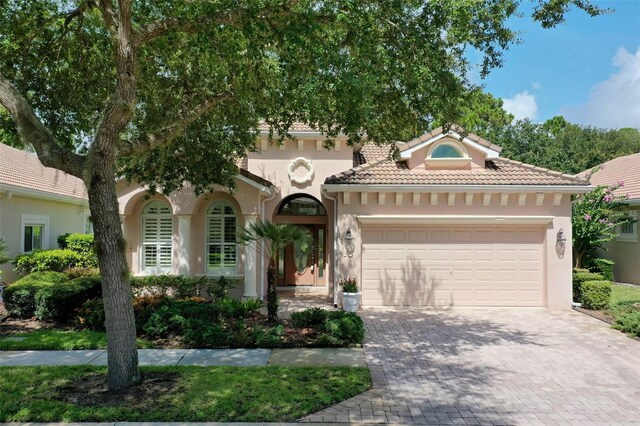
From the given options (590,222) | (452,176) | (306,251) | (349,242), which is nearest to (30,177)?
(306,251)

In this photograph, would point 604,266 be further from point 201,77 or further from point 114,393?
point 114,393

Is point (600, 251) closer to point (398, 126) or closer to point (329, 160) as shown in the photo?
point (329, 160)

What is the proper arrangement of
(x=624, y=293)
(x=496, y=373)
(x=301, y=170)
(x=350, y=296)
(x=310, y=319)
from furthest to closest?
(x=301, y=170), (x=624, y=293), (x=350, y=296), (x=310, y=319), (x=496, y=373)

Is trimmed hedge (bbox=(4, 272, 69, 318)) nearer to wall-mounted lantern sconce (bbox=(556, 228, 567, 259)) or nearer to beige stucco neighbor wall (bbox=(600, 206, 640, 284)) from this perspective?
wall-mounted lantern sconce (bbox=(556, 228, 567, 259))

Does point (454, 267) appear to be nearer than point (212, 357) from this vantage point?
No

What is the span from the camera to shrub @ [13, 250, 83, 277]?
15.1m

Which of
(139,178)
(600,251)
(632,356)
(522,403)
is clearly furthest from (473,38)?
(600,251)

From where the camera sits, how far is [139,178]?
11.4m

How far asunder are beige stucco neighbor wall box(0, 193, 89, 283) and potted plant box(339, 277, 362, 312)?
37.7 ft

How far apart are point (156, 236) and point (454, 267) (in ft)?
32.4

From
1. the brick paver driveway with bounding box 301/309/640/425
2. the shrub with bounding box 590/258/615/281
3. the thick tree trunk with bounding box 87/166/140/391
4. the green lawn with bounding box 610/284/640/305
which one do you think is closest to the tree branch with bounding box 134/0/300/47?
the thick tree trunk with bounding box 87/166/140/391

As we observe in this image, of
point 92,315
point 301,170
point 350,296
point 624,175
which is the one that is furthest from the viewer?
point 624,175

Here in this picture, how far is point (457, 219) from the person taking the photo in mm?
13312

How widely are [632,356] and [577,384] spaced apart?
2.60 meters
